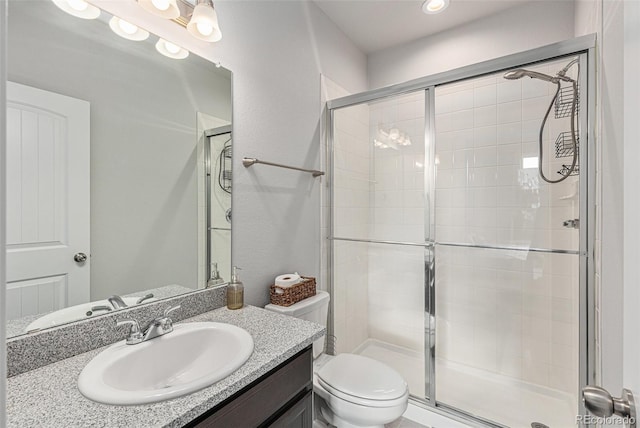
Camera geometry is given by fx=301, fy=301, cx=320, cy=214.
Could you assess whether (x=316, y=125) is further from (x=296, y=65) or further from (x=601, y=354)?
(x=601, y=354)

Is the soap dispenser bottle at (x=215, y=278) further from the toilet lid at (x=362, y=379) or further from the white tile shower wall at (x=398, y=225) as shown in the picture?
the white tile shower wall at (x=398, y=225)

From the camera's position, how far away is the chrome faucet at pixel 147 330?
0.98 m

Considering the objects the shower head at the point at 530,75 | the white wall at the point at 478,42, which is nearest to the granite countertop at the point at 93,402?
the shower head at the point at 530,75

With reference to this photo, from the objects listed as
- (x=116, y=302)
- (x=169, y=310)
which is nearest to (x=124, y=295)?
(x=116, y=302)

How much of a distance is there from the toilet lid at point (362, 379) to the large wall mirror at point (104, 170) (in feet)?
2.38

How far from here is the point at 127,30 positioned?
1.10m

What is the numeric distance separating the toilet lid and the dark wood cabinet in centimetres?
36

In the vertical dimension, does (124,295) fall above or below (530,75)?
below

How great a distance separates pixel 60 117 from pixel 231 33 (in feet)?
2.87

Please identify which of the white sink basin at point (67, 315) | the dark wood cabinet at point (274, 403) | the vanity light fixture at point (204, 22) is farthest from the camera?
the vanity light fixture at point (204, 22)

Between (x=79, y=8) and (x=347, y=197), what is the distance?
168cm

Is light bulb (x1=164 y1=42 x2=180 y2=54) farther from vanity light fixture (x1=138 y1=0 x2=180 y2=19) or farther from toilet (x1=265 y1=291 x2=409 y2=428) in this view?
toilet (x1=265 y1=291 x2=409 y2=428)

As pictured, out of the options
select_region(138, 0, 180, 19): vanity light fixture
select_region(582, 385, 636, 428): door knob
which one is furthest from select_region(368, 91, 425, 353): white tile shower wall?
select_region(582, 385, 636, 428): door knob

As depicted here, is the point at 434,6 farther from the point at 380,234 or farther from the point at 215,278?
the point at 215,278
